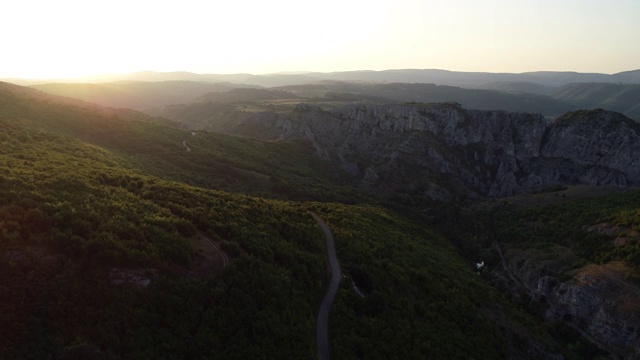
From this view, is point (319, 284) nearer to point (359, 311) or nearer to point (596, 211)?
point (359, 311)

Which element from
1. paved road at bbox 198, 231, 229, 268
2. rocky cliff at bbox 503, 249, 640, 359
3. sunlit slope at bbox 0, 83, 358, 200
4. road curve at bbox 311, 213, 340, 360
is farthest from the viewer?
sunlit slope at bbox 0, 83, 358, 200

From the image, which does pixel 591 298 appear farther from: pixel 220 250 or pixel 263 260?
pixel 220 250

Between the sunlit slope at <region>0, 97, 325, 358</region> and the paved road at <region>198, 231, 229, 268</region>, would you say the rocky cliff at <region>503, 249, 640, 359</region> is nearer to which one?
the sunlit slope at <region>0, 97, 325, 358</region>

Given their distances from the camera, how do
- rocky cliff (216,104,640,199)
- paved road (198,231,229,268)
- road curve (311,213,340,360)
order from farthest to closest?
rocky cliff (216,104,640,199) < paved road (198,231,229,268) < road curve (311,213,340,360)

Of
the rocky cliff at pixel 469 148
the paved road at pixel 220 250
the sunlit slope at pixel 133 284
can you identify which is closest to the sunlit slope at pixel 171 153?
the sunlit slope at pixel 133 284

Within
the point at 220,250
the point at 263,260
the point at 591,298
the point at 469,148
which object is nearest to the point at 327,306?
the point at 263,260

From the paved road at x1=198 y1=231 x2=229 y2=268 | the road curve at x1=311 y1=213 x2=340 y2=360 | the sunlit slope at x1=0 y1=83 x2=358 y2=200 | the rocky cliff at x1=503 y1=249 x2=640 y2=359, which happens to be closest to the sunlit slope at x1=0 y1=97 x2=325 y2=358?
the paved road at x1=198 y1=231 x2=229 y2=268
